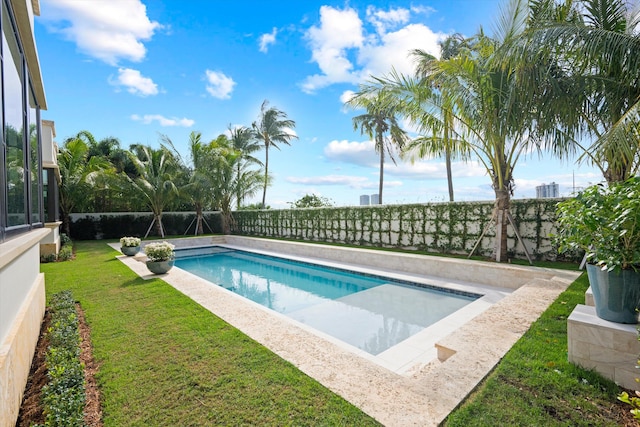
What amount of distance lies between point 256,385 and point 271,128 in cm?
2310

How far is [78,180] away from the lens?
1577 cm

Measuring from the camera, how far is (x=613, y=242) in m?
2.63

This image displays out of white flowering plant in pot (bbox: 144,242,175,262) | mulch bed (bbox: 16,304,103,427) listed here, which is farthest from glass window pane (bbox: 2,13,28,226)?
white flowering plant in pot (bbox: 144,242,175,262)

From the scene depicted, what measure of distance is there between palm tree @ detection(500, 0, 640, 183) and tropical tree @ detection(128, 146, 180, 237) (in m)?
18.4

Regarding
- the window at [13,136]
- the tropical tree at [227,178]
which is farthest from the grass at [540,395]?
the tropical tree at [227,178]

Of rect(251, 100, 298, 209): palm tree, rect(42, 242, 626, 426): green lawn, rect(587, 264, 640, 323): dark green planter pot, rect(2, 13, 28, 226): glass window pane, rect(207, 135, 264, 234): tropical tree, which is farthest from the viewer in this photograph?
rect(251, 100, 298, 209): palm tree

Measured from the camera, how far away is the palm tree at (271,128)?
78.9 ft

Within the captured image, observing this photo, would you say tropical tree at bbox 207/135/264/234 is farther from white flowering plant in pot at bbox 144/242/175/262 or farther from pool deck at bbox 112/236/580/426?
pool deck at bbox 112/236/580/426

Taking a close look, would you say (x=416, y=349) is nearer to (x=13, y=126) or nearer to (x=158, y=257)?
(x=13, y=126)

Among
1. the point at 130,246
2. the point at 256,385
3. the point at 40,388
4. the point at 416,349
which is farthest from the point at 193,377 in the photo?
the point at 130,246

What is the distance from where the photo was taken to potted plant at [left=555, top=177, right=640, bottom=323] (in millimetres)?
2518

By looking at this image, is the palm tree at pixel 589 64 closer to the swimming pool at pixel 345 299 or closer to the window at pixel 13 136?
the swimming pool at pixel 345 299

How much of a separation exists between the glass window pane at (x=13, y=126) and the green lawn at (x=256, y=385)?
2.03 metres

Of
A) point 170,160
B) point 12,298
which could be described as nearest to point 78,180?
point 170,160
